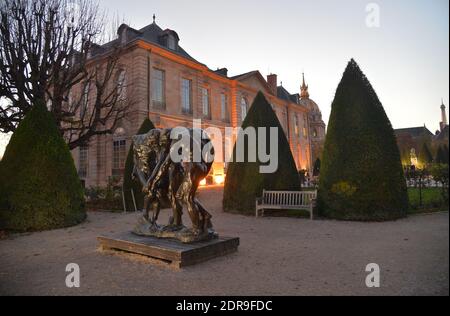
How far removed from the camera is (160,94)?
20844mm

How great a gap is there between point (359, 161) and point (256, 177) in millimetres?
3407

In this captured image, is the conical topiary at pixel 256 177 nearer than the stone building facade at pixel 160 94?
Yes

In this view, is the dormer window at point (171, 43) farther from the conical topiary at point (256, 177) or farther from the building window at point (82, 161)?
the conical topiary at point (256, 177)

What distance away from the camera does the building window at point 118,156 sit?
19.9m

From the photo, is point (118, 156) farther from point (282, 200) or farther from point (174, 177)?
point (174, 177)

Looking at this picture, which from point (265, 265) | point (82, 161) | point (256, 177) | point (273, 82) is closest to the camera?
point (265, 265)

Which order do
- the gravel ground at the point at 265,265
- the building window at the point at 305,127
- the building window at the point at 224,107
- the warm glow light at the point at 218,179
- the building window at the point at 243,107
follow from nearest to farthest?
the gravel ground at the point at 265,265, the warm glow light at the point at 218,179, the building window at the point at 224,107, the building window at the point at 243,107, the building window at the point at 305,127

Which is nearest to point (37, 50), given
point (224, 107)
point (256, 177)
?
point (256, 177)

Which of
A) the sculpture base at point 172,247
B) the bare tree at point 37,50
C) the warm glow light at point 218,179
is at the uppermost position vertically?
the bare tree at point 37,50

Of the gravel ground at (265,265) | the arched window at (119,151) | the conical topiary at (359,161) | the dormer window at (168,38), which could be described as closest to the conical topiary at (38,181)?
the gravel ground at (265,265)

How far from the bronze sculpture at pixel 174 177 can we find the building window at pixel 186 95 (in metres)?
16.7

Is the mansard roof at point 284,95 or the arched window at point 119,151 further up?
the mansard roof at point 284,95

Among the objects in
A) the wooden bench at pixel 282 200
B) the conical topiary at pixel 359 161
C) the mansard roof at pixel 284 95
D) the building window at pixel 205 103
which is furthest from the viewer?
the mansard roof at pixel 284 95
